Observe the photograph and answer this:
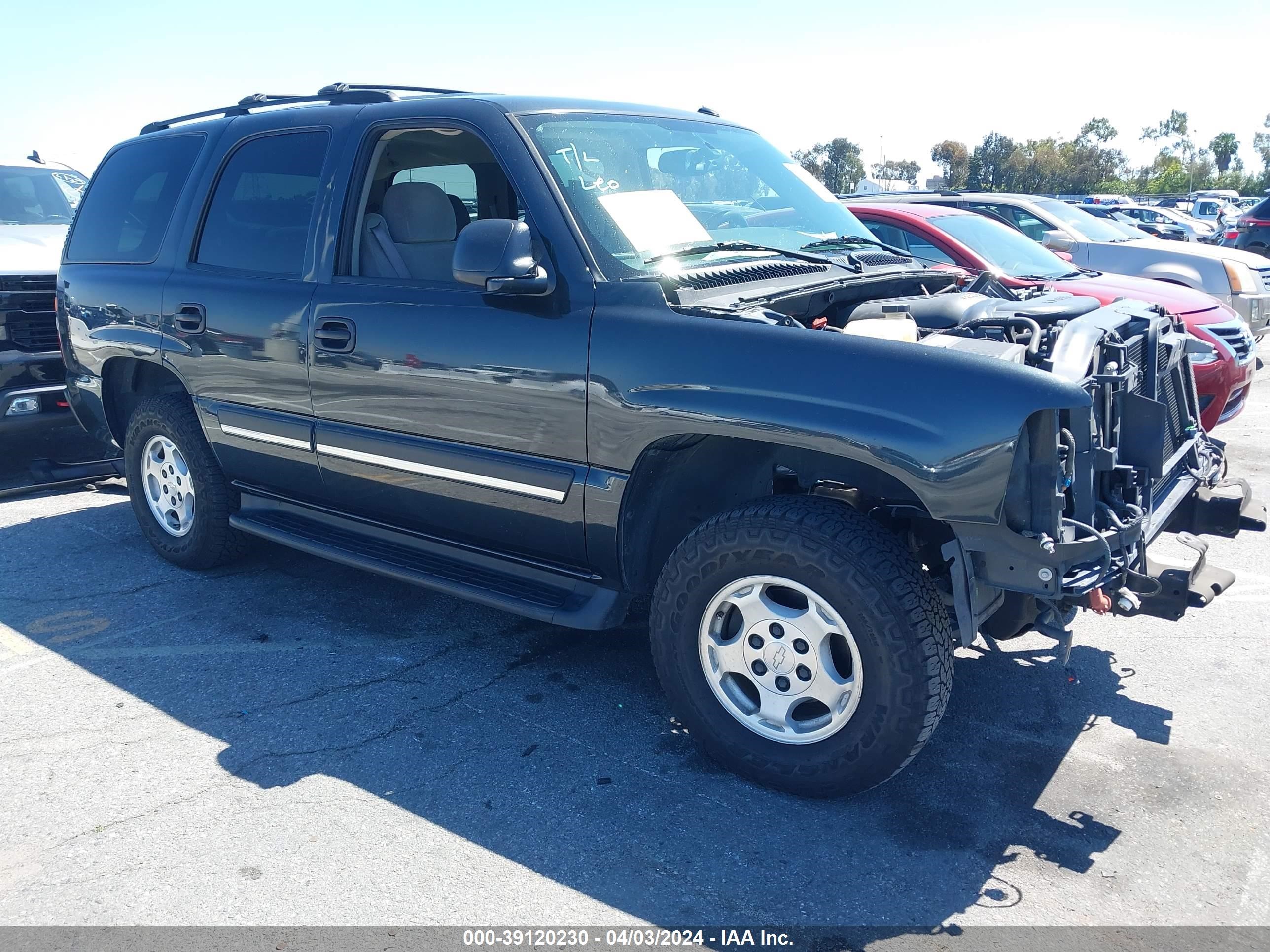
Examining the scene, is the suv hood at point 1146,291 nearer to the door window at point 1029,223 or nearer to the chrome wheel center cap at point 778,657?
the door window at point 1029,223

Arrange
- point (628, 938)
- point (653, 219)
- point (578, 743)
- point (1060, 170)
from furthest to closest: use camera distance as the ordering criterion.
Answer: point (1060, 170) < point (653, 219) < point (578, 743) < point (628, 938)

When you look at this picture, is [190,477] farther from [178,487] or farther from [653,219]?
[653,219]

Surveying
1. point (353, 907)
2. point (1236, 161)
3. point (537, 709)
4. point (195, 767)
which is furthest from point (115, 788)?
point (1236, 161)

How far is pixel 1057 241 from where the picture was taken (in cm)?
902

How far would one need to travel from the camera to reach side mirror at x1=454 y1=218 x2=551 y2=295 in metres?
3.31

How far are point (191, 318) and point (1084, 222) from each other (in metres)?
9.36

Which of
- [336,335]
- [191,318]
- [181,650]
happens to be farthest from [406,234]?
[181,650]

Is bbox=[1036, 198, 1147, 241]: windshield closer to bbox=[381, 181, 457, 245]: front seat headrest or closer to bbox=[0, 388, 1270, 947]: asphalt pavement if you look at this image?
bbox=[0, 388, 1270, 947]: asphalt pavement

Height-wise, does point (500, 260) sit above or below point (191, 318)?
above

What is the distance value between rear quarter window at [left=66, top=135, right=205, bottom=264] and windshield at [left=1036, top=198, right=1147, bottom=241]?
8.42m

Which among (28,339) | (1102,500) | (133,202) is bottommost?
(28,339)

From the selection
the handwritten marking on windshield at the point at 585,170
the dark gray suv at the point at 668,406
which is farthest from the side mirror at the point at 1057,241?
the handwritten marking on windshield at the point at 585,170

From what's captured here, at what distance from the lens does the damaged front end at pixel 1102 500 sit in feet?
9.08

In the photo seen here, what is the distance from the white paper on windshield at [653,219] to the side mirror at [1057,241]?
6.18m
